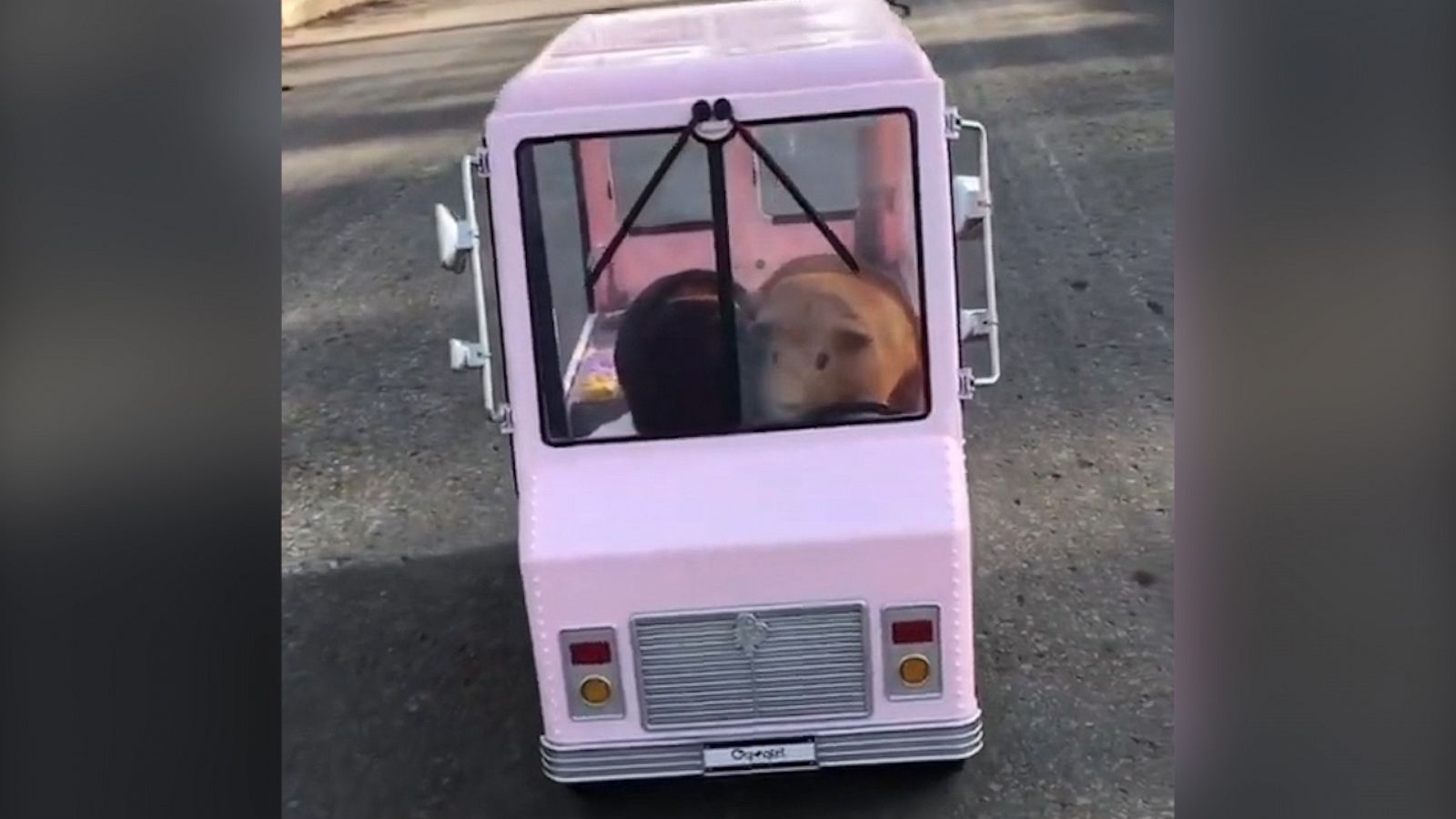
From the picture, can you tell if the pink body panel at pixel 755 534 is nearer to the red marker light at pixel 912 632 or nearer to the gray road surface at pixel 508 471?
the red marker light at pixel 912 632

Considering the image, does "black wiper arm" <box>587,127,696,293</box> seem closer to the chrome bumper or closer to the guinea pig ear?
the guinea pig ear

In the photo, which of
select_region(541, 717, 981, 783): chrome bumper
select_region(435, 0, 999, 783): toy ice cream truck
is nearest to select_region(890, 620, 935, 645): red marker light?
select_region(435, 0, 999, 783): toy ice cream truck

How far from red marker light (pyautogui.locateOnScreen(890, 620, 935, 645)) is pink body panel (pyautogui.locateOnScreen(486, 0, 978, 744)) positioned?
0.04 meters

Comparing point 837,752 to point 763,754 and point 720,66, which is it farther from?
point 720,66

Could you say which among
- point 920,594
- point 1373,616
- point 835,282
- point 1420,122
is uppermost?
point 1420,122

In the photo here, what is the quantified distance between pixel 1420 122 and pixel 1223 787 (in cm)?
61

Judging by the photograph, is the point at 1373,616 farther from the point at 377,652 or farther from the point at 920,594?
the point at 377,652

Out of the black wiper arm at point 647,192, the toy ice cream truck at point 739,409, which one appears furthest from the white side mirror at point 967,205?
the black wiper arm at point 647,192

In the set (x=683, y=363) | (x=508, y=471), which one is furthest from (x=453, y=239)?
(x=508, y=471)

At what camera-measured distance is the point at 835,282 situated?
307 cm

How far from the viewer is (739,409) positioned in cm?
304

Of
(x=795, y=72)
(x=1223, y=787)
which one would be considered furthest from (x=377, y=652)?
(x=1223, y=787)

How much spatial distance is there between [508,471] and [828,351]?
7.71 feet

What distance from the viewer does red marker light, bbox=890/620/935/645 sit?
300cm
